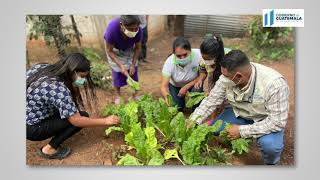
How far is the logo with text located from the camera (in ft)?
10.7

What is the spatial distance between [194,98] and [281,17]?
0.78 metres

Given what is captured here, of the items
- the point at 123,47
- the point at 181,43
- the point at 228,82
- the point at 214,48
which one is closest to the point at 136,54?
the point at 123,47

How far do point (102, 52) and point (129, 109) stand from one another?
16.5 inches

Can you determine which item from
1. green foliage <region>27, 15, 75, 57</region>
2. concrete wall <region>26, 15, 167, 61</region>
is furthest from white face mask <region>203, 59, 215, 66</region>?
green foliage <region>27, 15, 75, 57</region>

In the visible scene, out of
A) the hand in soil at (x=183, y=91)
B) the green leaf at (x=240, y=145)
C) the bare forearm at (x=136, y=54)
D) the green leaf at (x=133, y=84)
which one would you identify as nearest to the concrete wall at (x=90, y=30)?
the bare forearm at (x=136, y=54)

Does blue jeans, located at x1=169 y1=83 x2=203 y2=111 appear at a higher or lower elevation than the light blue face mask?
lower

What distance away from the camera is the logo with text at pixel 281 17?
10.7 feet

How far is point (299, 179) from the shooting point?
336cm

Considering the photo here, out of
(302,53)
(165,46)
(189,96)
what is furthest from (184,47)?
(302,53)

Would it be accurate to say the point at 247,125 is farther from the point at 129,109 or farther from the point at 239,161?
the point at 129,109

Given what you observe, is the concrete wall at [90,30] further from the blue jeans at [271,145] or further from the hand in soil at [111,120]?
the blue jeans at [271,145]

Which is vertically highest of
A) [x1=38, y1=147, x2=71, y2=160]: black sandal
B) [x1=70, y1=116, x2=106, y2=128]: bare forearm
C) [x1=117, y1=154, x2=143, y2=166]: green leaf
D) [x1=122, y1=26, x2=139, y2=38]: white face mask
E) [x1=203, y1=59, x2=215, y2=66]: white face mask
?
[x1=122, y1=26, x2=139, y2=38]: white face mask

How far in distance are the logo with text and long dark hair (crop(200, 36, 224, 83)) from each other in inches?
12.7

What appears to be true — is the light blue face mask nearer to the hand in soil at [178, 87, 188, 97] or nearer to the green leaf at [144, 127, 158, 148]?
the hand in soil at [178, 87, 188, 97]
